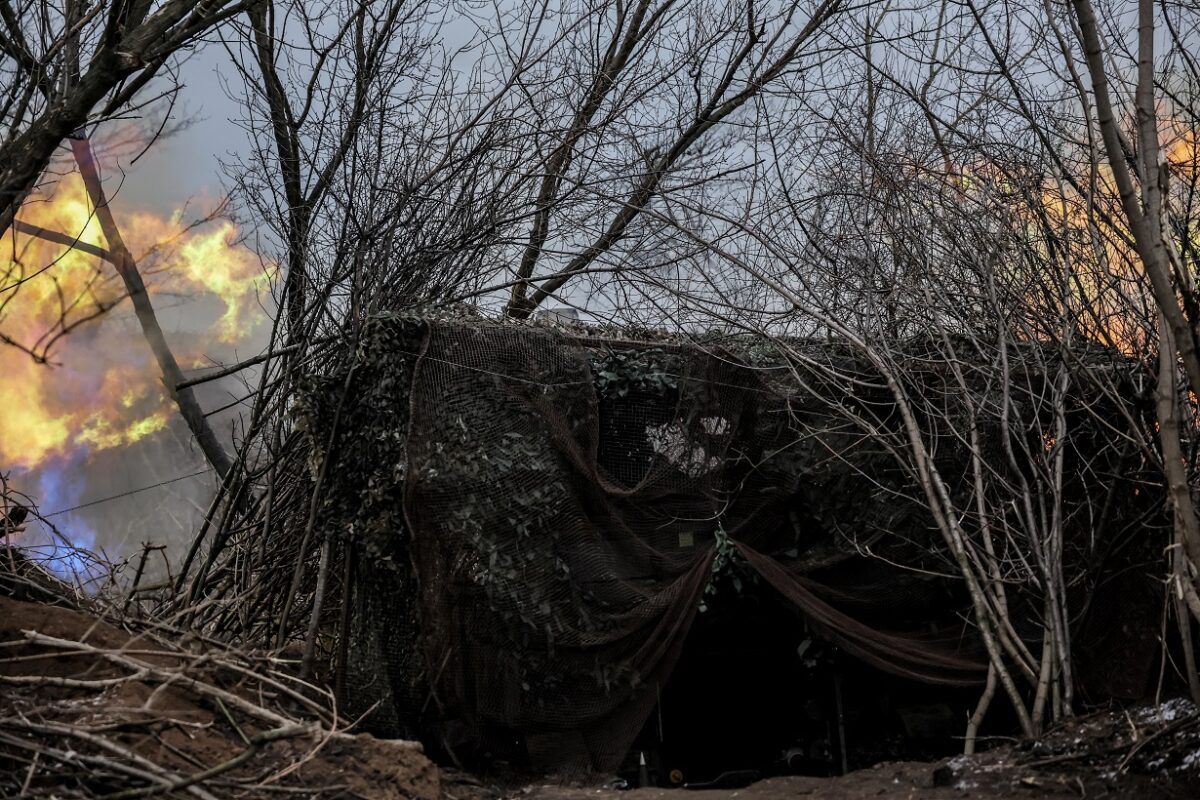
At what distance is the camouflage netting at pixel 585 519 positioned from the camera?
6.05 m

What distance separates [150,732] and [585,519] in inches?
111

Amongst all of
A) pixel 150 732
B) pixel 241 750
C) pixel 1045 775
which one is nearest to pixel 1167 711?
pixel 1045 775

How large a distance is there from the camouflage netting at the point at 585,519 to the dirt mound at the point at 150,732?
1018 mm

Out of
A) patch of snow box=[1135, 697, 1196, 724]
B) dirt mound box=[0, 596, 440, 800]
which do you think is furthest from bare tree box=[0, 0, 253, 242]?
patch of snow box=[1135, 697, 1196, 724]

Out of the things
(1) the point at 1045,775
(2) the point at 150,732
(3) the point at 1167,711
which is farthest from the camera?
(3) the point at 1167,711

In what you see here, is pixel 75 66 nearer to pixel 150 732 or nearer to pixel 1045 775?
pixel 150 732

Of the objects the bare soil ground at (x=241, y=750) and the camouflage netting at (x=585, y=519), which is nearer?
the bare soil ground at (x=241, y=750)

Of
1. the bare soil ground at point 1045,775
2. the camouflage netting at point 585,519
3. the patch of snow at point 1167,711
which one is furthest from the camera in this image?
the camouflage netting at point 585,519

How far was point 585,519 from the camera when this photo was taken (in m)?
6.32

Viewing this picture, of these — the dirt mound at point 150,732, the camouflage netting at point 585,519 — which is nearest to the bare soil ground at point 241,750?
the dirt mound at point 150,732

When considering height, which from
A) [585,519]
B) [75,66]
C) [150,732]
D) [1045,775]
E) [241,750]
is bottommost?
[1045,775]

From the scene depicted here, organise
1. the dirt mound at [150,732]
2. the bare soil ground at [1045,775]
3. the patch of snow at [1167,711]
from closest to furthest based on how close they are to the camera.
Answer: the dirt mound at [150,732]
the bare soil ground at [1045,775]
the patch of snow at [1167,711]

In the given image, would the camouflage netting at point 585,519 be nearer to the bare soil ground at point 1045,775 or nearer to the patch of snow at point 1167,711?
the bare soil ground at point 1045,775

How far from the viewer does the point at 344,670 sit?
6.42 meters
